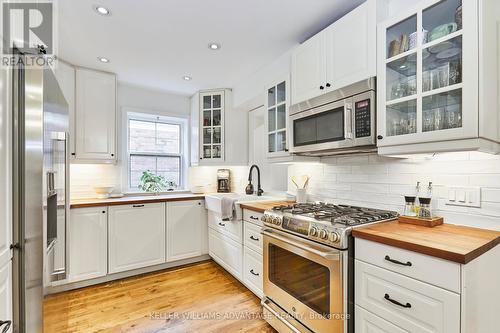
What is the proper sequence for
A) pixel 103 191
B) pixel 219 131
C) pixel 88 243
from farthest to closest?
1. pixel 219 131
2. pixel 103 191
3. pixel 88 243

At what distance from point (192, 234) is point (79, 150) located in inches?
66.4

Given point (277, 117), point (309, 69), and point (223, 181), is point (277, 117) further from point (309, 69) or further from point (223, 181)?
point (223, 181)

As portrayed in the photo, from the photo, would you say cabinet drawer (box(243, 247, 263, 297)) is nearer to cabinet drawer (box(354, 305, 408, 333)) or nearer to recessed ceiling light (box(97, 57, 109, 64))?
cabinet drawer (box(354, 305, 408, 333))

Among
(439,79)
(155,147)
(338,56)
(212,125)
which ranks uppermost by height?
(338,56)

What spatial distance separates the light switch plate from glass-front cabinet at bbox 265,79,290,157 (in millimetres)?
1258

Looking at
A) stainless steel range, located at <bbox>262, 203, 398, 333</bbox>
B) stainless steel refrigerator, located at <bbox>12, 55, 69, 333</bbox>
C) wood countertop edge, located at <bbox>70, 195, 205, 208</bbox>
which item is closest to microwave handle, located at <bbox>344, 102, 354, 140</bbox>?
stainless steel range, located at <bbox>262, 203, 398, 333</bbox>

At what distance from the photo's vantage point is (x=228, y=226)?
2.79 meters

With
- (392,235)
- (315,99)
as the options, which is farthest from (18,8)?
(392,235)

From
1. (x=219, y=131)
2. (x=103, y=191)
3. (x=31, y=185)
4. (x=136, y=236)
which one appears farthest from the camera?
(x=219, y=131)

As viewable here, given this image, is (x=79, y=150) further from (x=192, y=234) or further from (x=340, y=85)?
(x=340, y=85)

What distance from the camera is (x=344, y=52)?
69.6 inches

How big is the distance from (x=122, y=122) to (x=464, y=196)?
3.73 meters

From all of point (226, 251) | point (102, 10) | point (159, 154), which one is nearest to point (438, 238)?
point (226, 251)

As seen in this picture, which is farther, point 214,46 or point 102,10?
point 214,46
